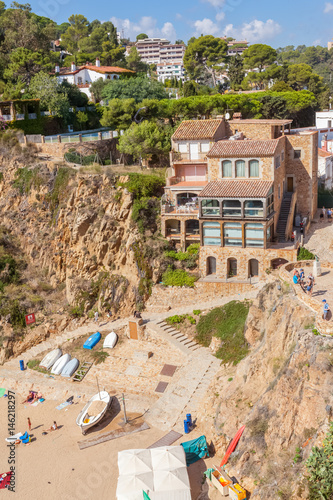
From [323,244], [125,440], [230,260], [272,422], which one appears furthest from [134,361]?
[323,244]

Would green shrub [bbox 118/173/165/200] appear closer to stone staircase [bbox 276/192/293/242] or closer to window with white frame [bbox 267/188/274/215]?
window with white frame [bbox 267/188/274/215]

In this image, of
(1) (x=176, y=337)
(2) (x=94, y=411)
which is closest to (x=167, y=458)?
(2) (x=94, y=411)

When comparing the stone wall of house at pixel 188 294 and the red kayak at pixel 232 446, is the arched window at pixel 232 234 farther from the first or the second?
the red kayak at pixel 232 446

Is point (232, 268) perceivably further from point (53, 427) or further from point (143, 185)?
point (53, 427)

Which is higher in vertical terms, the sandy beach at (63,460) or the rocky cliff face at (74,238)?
the rocky cliff face at (74,238)

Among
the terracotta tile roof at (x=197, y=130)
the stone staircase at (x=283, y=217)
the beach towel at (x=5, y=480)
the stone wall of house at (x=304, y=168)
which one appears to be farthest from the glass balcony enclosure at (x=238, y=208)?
the beach towel at (x=5, y=480)

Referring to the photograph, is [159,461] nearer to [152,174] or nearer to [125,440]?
[125,440]
